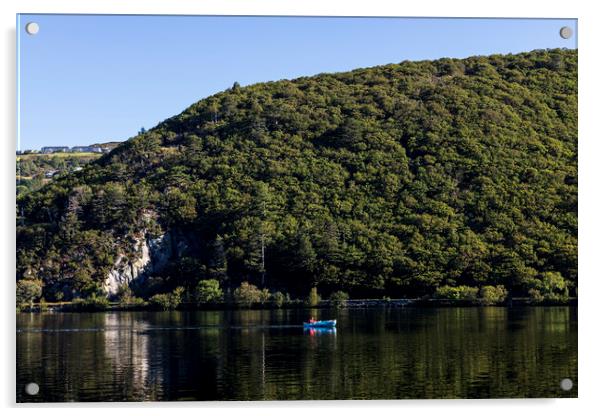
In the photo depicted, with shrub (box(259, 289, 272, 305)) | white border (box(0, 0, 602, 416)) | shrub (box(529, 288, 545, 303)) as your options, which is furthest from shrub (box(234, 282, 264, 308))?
white border (box(0, 0, 602, 416))

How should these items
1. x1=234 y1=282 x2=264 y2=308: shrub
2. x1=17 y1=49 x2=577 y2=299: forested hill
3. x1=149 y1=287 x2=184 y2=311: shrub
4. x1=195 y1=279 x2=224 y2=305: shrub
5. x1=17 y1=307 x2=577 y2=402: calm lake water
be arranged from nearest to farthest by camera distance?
x1=17 y1=307 x2=577 y2=402: calm lake water, x1=149 y1=287 x2=184 y2=311: shrub, x1=195 y1=279 x2=224 y2=305: shrub, x1=17 y1=49 x2=577 y2=299: forested hill, x1=234 y1=282 x2=264 y2=308: shrub

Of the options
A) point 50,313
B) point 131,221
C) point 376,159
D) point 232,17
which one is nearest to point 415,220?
point 376,159

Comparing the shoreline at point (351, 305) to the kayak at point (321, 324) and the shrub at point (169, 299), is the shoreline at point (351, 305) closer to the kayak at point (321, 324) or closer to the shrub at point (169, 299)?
the shrub at point (169, 299)

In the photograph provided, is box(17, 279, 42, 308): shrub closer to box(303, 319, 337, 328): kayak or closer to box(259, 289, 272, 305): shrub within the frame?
box(303, 319, 337, 328): kayak

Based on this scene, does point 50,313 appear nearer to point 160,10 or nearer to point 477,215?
point 160,10

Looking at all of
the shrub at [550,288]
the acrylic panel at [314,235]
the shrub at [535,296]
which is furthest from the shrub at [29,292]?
the shrub at [535,296]

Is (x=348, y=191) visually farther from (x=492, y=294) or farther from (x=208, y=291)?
(x=208, y=291)
